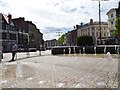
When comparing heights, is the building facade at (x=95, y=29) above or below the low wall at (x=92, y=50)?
above

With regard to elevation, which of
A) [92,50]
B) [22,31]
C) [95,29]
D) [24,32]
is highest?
[95,29]

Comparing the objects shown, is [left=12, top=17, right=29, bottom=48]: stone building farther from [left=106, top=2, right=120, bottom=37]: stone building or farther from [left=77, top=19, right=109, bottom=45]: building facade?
[left=106, top=2, right=120, bottom=37]: stone building

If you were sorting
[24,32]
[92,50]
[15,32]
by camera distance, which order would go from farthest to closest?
[24,32]
[15,32]
[92,50]

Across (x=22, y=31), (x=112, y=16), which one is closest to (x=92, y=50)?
(x=112, y=16)

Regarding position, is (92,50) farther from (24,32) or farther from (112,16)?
(24,32)

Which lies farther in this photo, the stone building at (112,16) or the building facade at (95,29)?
the building facade at (95,29)

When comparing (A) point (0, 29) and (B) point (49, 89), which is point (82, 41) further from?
(B) point (49, 89)

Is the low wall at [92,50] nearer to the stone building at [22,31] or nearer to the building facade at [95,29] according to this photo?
the stone building at [22,31]

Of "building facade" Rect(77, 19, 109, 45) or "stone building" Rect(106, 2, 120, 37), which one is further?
"building facade" Rect(77, 19, 109, 45)

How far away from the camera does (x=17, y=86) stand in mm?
7562

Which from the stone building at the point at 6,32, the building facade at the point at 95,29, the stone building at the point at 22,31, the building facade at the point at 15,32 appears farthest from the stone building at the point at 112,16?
the stone building at the point at 22,31

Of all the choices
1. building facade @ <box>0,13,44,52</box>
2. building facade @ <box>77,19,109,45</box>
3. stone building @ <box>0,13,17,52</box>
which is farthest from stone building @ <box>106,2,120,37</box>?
stone building @ <box>0,13,17,52</box>

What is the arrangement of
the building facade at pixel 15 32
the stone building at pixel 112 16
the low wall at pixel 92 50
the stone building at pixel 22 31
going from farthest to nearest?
the stone building at pixel 22 31 < the building facade at pixel 15 32 < the stone building at pixel 112 16 < the low wall at pixel 92 50

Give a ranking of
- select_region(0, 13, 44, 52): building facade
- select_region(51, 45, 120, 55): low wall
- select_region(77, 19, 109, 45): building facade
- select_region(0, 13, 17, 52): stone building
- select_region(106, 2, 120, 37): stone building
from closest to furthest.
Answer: select_region(51, 45, 120, 55): low wall < select_region(106, 2, 120, 37): stone building < select_region(0, 13, 17, 52): stone building < select_region(0, 13, 44, 52): building facade < select_region(77, 19, 109, 45): building facade
